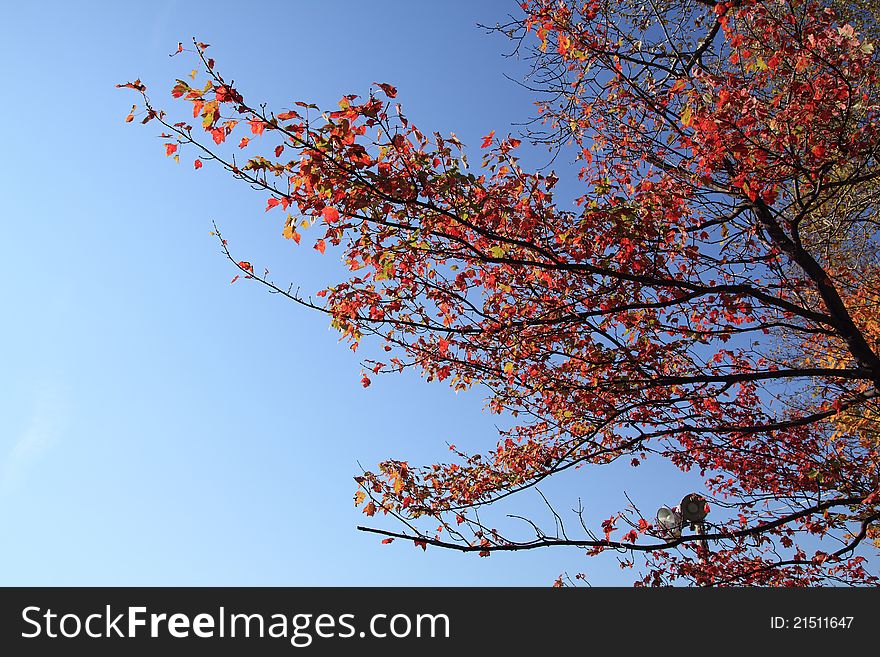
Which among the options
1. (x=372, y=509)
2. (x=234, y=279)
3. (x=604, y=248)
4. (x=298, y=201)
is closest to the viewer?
(x=298, y=201)

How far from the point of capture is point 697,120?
20.1ft

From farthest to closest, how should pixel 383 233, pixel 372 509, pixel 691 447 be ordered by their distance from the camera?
pixel 691 447, pixel 372 509, pixel 383 233

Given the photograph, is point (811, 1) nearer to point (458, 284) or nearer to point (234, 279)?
point (458, 284)

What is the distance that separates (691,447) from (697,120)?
13.6 feet

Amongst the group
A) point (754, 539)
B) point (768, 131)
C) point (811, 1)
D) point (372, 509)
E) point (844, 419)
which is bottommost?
A: point (754, 539)

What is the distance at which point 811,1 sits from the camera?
22.9ft

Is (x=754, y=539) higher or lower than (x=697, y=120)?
lower

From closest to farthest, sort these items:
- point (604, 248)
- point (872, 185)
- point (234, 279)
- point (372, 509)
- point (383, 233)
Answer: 1. point (383, 233)
2. point (604, 248)
3. point (234, 279)
4. point (372, 509)
5. point (872, 185)

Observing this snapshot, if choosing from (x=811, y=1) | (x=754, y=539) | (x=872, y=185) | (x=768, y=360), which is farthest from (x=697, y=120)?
(x=872, y=185)

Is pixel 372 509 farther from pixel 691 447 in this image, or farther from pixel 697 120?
pixel 697 120

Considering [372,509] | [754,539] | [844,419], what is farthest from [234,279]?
[844,419]

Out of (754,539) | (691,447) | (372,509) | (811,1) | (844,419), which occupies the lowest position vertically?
(754,539)

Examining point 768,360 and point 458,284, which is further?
point 768,360

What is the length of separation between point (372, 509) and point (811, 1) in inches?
289
